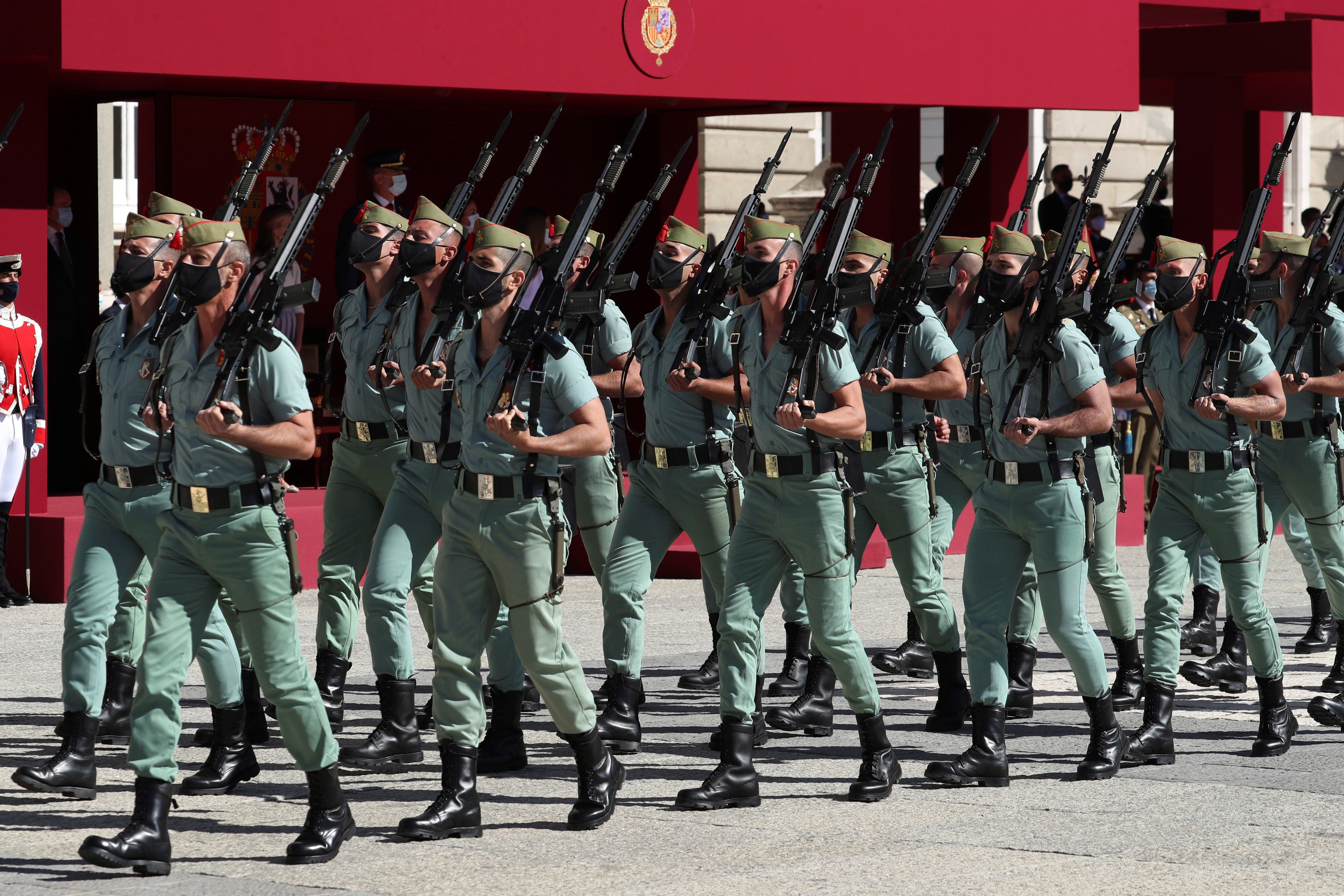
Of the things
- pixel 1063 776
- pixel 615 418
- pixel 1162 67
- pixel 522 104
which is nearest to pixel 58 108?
pixel 522 104

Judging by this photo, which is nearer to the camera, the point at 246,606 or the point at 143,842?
the point at 143,842

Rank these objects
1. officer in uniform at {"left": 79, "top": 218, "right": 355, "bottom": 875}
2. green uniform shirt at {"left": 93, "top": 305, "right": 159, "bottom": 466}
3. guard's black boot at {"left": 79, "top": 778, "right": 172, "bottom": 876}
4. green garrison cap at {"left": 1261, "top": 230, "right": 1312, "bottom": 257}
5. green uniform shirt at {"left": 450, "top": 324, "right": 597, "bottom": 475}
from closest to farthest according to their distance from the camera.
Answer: guard's black boot at {"left": 79, "top": 778, "right": 172, "bottom": 876} < officer in uniform at {"left": 79, "top": 218, "right": 355, "bottom": 875} < green uniform shirt at {"left": 450, "top": 324, "right": 597, "bottom": 475} < green uniform shirt at {"left": 93, "top": 305, "right": 159, "bottom": 466} < green garrison cap at {"left": 1261, "top": 230, "right": 1312, "bottom": 257}

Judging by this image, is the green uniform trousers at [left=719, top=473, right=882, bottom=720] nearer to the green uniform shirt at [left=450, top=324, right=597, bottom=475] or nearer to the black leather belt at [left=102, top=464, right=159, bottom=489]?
the green uniform shirt at [left=450, top=324, right=597, bottom=475]

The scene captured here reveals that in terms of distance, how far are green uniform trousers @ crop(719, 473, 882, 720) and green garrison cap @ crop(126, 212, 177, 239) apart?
2.29 metres

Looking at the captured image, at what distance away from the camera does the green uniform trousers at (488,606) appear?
21.5 feet

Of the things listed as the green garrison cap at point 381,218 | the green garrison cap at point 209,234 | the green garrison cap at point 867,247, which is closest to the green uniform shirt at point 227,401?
the green garrison cap at point 209,234

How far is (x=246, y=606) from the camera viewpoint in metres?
6.28

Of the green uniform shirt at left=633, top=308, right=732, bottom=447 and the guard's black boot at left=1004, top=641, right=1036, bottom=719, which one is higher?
the green uniform shirt at left=633, top=308, right=732, bottom=447

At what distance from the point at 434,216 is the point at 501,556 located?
231 cm

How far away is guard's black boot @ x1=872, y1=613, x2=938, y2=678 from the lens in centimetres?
998

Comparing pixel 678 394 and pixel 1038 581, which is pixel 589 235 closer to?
pixel 678 394

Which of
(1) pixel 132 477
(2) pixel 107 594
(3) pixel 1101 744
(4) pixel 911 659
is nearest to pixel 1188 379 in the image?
(3) pixel 1101 744

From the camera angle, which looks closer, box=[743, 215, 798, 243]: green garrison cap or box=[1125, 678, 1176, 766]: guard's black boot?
box=[743, 215, 798, 243]: green garrison cap

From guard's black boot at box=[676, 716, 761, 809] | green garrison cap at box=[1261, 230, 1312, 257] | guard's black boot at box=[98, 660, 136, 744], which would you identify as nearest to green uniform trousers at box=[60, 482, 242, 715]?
guard's black boot at box=[98, 660, 136, 744]
